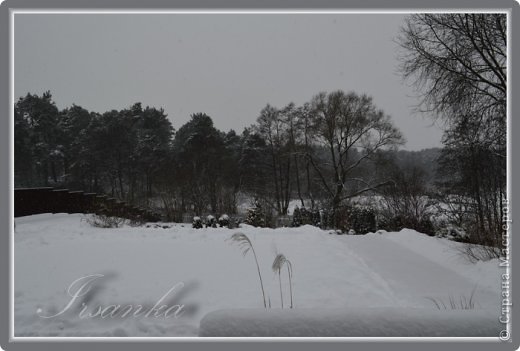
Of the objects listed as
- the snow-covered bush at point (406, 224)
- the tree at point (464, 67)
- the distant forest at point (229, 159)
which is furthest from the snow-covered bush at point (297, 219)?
the tree at point (464, 67)

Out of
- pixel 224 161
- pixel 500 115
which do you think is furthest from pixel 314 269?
pixel 224 161

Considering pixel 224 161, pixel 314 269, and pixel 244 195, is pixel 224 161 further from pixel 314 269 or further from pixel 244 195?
pixel 314 269

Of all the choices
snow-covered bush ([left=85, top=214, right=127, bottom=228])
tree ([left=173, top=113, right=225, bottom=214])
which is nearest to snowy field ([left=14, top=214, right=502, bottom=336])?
snow-covered bush ([left=85, top=214, right=127, bottom=228])

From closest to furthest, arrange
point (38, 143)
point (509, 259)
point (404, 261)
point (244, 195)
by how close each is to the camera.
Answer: point (509, 259), point (38, 143), point (404, 261), point (244, 195)

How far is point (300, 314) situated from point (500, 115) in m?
4.49

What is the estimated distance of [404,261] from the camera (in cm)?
496

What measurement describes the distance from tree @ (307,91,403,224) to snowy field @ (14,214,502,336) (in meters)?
12.2

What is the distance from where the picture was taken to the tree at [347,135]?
17328mm

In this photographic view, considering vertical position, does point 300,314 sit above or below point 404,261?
above

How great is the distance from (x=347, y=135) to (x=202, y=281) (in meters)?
16.8

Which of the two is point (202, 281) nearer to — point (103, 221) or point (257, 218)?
point (257, 218)

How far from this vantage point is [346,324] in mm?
2131

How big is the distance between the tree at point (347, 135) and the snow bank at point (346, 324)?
1471 cm

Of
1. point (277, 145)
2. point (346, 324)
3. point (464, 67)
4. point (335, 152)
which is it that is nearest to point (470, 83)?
point (464, 67)
